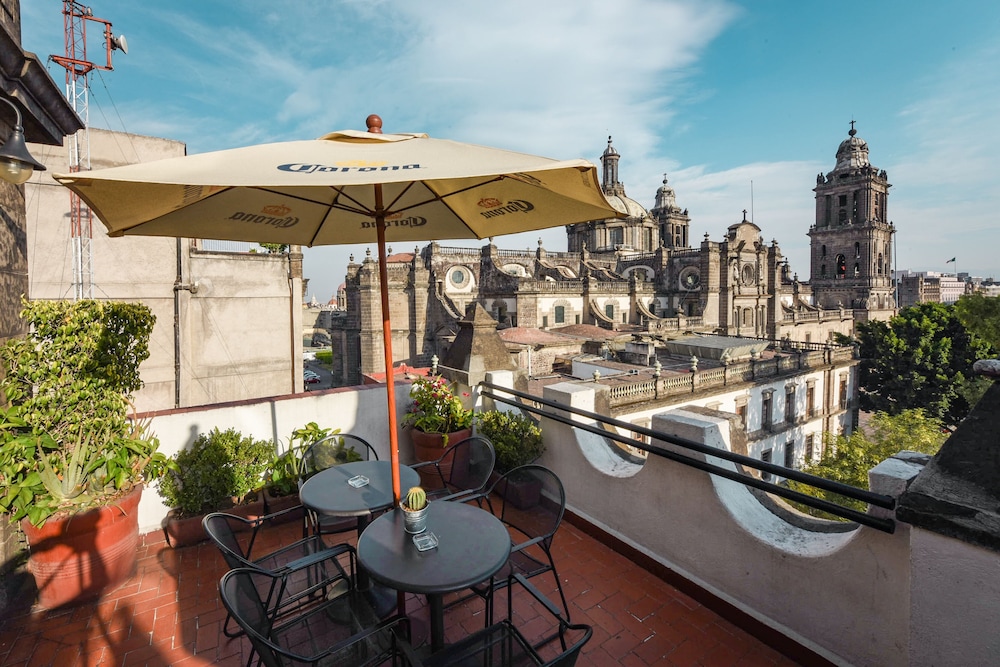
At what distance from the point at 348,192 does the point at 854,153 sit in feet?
212

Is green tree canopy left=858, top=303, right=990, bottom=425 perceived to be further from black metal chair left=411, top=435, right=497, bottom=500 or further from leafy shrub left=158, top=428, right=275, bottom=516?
leafy shrub left=158, top=428, right=275, bottom=516

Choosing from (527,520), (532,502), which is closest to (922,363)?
(532,502)

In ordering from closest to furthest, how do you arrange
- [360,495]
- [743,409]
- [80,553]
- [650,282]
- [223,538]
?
1. [223,538]
2. [360,495]
3. [80,553]
4. [743,409]
5. [650,282]

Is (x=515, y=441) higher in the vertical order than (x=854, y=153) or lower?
lower

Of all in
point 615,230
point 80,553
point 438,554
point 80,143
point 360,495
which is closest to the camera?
point 438,554

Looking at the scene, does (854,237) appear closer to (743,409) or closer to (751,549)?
(743,409)

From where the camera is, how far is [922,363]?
27.1m

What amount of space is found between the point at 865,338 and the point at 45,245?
133 feet

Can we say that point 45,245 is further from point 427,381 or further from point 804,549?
A: point 804,549

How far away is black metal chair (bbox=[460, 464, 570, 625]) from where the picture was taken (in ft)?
8.67

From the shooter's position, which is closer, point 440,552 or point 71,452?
point 440,552

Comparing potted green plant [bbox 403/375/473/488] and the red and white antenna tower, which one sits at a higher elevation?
the red and white antenna tower

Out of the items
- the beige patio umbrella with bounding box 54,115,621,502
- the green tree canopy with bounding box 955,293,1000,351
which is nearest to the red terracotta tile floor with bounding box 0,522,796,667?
the beige patio umbrella with bounding box 54,115,621,502

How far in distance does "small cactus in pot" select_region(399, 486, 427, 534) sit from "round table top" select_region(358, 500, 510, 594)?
9cm
